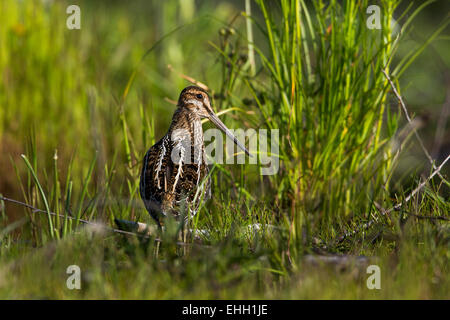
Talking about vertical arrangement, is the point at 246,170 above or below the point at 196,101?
below

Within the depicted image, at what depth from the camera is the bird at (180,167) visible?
2.92 metres

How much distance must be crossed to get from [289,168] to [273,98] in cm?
52

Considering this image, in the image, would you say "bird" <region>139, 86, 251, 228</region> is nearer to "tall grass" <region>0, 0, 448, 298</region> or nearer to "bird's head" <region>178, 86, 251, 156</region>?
"bird's head" <region>178, 86, 251, 156</region>

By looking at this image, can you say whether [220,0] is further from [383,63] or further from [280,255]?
[280,255]

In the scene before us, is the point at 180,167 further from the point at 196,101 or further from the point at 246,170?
the point at 246,170

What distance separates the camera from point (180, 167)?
3027mm

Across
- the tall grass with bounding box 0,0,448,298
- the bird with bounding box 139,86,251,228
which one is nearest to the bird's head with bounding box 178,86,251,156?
the bird with bounding box 139,86,251,228

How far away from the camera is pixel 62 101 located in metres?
5.68

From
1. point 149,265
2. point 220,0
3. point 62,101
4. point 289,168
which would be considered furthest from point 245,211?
point 220,0

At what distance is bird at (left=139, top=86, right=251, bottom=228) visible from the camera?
2916 mm

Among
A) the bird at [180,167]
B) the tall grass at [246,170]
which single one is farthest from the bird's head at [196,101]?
the tall grass at [246,170]

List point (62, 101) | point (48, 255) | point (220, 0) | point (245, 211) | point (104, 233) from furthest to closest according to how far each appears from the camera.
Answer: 1. point (220, 0)
2. point (62, 101)
3. point (245, 211)
4. point (104, 233)
5. point (48, 255)

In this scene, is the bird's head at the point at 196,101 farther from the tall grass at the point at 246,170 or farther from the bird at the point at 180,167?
the tall grass at the point at 246,170

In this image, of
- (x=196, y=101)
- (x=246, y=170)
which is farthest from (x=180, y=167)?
(x=246, y=170)
